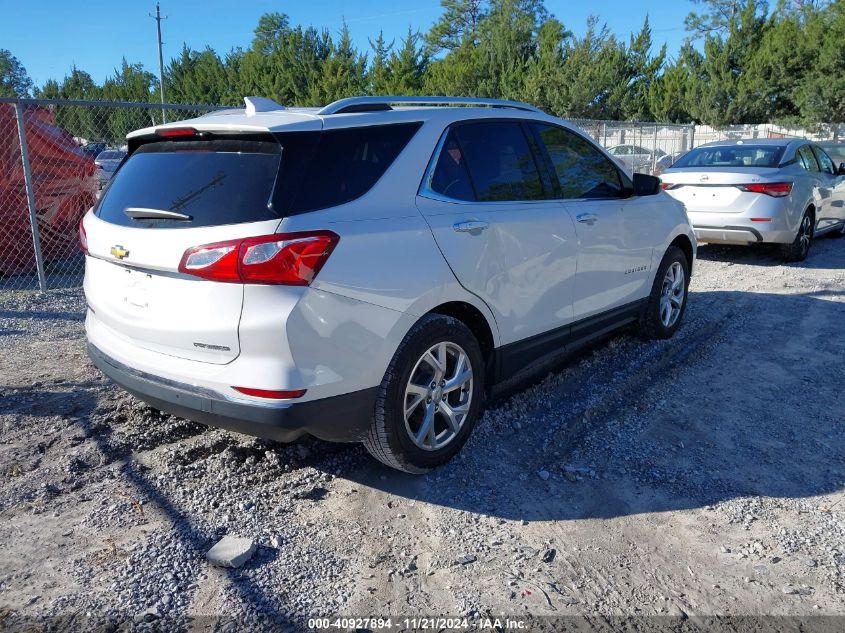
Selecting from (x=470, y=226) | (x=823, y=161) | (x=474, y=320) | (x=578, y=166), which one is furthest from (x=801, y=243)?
(x=470, y=226)

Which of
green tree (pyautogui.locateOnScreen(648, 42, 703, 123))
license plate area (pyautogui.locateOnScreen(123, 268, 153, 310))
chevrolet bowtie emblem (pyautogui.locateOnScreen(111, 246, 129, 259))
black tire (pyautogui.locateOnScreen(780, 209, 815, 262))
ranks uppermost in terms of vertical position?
green tree (pyautogui.locateOnScreen(648, 42, 703, 123))

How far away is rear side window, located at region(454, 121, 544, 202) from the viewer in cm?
378

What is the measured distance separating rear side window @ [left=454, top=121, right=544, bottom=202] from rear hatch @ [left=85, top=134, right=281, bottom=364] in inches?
48.5

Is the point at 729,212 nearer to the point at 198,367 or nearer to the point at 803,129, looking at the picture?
the point at 198,367

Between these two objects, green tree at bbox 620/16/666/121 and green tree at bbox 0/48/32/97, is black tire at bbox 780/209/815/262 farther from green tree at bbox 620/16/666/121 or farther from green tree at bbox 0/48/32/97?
green tree at bbox 0/48/32/97

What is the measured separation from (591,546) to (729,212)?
281 inches

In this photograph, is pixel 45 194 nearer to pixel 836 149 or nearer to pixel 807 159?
pixel 807 159

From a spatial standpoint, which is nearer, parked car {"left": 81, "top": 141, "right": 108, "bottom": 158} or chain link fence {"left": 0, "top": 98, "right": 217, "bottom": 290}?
chain link fence {"left": 0, "top": 98, "right": 217, "bottom": 290}

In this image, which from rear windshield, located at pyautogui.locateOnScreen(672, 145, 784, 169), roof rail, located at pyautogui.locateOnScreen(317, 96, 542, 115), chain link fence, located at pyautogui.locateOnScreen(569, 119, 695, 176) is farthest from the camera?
chain link fence, located at pyautogui.locateOnScreen(569, 119, 695, 176)

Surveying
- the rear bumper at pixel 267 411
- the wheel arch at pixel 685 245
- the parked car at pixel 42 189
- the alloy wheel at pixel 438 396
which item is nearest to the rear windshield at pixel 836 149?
the wheel arch at pixel 685 245

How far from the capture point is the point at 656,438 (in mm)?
3959

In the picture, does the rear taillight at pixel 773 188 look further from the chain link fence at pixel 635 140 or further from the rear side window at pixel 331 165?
the chain link fence at pixel 635 140

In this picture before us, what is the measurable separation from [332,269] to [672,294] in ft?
12.7

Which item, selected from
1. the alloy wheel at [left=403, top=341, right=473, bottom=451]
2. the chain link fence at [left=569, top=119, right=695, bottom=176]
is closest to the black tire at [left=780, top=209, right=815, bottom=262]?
the alloy wheel at [left=403, top=341, right=473, bottom=451]
